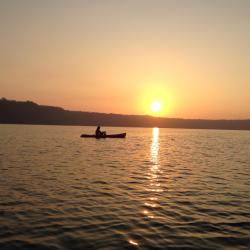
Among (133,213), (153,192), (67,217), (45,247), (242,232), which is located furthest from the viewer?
(153,192)

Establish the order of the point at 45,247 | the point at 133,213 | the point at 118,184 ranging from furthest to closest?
the point at 118,184, the point at 133,213, the point at 45,247

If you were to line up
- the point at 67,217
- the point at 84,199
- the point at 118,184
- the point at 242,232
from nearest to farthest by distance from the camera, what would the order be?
1. the point at 242,232
2. the point at 67,217
3. the point at 84,199
4. the point at 118,184

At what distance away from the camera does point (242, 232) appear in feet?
45.7

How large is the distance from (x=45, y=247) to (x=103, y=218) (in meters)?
4.29

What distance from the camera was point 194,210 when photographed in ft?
57.1

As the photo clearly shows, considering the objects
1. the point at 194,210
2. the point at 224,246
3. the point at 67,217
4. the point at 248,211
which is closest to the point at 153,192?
the point at 194,210

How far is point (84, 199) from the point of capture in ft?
63.1

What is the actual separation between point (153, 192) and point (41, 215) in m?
8.90

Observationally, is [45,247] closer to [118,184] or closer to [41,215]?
[41,215]

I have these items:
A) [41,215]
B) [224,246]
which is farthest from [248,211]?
[41,215]

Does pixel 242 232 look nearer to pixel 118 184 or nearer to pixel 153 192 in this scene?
pixel 153 192

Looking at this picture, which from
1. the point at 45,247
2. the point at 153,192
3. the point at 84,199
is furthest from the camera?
the point at 153,192

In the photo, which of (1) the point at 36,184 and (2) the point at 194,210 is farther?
(1) the point at 36,184

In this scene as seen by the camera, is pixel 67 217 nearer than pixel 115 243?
No
